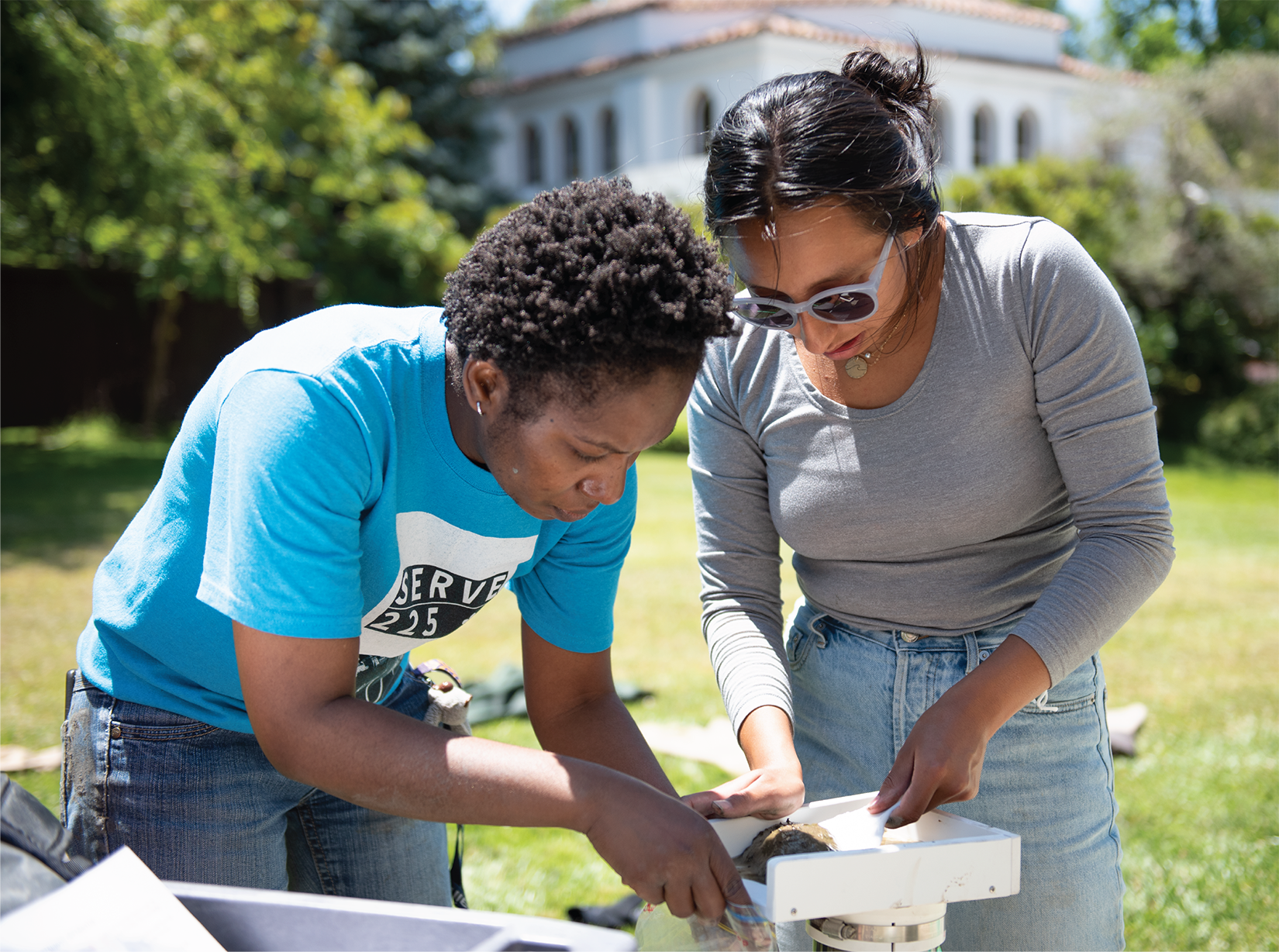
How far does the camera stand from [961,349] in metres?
1.81

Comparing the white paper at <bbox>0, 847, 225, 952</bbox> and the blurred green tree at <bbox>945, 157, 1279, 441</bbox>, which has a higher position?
the white paper at <bbox>0, 847, 225, 952</bbox>

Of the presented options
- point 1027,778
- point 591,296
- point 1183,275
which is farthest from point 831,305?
point 1183,275

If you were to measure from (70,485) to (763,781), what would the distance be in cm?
1083

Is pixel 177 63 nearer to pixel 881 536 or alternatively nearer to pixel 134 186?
pixel 134 186

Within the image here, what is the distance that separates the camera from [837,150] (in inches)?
66.6

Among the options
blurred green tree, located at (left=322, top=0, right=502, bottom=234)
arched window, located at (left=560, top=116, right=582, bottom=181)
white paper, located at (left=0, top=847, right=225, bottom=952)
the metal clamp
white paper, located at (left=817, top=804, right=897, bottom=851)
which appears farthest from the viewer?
arched window, located at (left=560, top=116, right=582, bottom=181)

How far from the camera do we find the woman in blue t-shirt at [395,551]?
4.45 ft

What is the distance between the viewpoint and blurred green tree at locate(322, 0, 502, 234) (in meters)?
20.5

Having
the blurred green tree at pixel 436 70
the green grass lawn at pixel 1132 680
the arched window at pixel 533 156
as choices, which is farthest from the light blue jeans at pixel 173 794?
the arched window at pixel 533 156

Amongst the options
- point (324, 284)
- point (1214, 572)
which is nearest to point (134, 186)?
point (324, 284)

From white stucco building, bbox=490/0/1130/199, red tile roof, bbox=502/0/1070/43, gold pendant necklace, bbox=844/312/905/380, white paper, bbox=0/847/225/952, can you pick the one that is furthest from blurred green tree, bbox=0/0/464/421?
white paper, bbox=0/847/225/952

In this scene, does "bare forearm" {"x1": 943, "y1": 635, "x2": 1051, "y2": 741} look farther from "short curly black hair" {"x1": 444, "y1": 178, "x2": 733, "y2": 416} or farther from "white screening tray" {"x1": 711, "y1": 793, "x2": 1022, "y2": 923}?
"short curly black hair" {"x1": 444, "y1": 178, "x2": 733, "y2": 416}

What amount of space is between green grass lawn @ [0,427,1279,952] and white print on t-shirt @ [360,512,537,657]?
1.73m

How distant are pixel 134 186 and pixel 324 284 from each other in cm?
543
